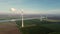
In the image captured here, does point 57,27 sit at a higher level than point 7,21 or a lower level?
lower

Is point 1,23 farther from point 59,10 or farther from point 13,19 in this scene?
point 59,10

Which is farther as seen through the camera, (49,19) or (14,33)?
(49,19)

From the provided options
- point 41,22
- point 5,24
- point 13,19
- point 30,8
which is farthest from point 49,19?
point 5,24
